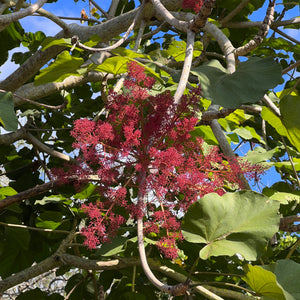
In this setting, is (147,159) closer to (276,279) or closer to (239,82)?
(239,82)

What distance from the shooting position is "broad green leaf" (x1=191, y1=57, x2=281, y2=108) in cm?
105

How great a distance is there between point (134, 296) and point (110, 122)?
841 millimetres

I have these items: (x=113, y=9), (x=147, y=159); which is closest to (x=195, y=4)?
(x=147, y=159)

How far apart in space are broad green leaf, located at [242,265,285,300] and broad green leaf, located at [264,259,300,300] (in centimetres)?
2

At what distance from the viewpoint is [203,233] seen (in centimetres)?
97

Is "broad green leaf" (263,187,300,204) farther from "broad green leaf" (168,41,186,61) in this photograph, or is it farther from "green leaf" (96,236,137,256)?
"broad green leaf" (168,41,186,61)

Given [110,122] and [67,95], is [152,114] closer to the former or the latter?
[110,122]

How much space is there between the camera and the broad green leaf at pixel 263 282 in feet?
3.25

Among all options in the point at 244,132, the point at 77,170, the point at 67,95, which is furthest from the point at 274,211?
the point at 67,95

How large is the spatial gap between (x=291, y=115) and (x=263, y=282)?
1.59 feet

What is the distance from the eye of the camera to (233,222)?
97cm

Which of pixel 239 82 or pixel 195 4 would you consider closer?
pixel 239 82

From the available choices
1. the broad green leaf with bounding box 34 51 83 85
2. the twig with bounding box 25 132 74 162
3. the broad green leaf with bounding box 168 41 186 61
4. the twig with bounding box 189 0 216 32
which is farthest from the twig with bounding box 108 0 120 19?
the twig with bounding box 189 0 216 32

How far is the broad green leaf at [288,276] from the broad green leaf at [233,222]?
0.13 meters
